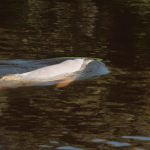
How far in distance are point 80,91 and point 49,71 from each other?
163 cm

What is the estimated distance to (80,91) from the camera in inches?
535

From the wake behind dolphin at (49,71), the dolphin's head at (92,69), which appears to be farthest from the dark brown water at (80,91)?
the wake behind dolphin at (49,71)

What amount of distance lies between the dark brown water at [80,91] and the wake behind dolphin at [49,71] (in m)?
0.38

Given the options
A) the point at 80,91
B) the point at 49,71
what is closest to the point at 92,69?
the point at 49,71

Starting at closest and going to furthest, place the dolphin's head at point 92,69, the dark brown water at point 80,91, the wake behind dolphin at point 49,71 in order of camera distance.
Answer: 1. the dark brown water at point 80,91
2. the wake behind dolphin at point 49,71
3. the dolphin's head at point 92,69

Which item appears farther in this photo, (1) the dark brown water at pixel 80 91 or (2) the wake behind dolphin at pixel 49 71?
(2) the wake behind dolphin at pixel 49 71

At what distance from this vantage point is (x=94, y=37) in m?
19.9

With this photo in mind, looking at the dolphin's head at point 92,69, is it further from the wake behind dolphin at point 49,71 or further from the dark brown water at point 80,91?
the dark brown water at point 80,91

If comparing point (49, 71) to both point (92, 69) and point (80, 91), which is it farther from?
point (80, 91)

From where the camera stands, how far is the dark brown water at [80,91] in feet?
35.0

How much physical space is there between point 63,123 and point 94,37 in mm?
8678

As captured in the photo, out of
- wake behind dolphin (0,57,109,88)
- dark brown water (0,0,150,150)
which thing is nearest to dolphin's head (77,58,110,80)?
wake behind dolphin (0,57,109,88)

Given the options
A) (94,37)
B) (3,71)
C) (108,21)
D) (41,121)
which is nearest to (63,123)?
(41,121)

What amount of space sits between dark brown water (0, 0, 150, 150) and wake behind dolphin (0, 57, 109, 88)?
38cm
